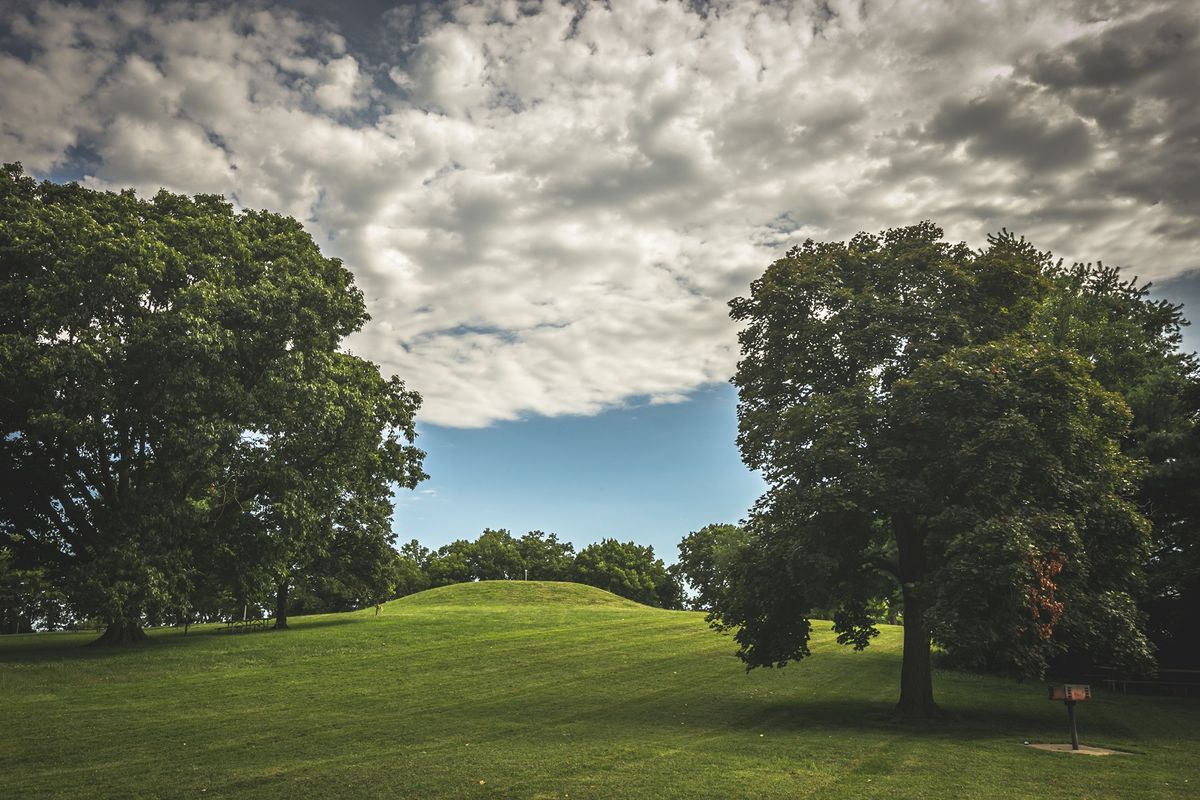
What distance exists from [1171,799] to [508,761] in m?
10.9

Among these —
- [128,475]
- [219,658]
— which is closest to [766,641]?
[219,658]

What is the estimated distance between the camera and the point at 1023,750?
16094mm

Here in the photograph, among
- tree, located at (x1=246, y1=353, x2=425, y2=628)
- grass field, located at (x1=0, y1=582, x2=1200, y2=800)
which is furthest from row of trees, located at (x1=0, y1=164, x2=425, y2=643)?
grass field, located at (x1=0, y1=582, x2=1200, y2=800)

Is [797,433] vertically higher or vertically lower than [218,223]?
lower

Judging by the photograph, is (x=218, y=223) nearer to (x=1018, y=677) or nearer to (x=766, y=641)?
(x=766, y=641)

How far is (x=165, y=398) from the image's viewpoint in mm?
26859

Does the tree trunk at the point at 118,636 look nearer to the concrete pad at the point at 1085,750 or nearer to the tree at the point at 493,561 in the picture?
the concrete pad at the point at 1085,750

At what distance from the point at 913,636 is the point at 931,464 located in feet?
18.5

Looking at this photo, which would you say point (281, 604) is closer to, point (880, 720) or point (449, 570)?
point (880, 720)

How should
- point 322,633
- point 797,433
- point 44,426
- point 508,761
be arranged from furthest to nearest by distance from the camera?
point 322,633 → point 44,426 → point 797,433 → point 508,761

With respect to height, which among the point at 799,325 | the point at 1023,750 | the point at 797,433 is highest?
the point at 799,325

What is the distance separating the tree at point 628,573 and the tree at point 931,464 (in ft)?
293

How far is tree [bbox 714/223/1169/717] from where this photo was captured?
17.3 m

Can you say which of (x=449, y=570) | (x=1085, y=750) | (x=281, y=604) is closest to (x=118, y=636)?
A: (x=281, y=604)
